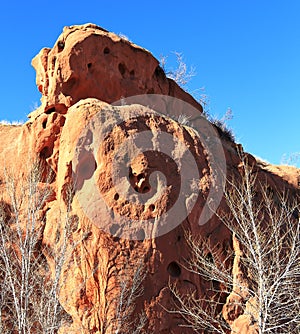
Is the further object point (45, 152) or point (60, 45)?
point (60, 45)

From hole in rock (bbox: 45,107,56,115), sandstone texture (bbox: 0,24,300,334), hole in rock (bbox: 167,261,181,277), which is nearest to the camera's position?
sandstone texture (bbox: 0,24,300,334)

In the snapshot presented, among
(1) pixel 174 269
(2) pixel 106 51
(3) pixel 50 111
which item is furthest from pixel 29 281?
(2) pixel 106 51

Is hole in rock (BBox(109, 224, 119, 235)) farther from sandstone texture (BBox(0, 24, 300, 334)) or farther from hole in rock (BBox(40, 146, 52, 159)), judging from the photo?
hole in rock (BBox(40, 146, 52, 159))

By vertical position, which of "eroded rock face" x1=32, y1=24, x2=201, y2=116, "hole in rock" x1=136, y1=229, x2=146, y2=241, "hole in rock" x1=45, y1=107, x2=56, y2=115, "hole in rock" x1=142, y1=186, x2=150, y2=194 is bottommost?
"hole in rock" x1=136, y1=229, x2=146, y2=241

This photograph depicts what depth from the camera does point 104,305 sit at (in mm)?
9820

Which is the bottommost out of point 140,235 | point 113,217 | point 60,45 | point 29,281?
point 29,281

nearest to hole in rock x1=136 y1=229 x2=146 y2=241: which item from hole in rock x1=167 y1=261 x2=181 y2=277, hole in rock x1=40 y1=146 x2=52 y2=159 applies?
hole in rock x1=167 y1=261 x2=181 y2=277

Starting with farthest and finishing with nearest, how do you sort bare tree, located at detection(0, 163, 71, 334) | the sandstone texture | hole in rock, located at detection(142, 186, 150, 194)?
hole in rock, located at detection(142, 186, 150, 194) → the sandstone texture → bare tree, located at detection(0, 163, 71, 334)

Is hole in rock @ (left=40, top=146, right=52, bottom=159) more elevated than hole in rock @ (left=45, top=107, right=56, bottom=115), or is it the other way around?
hole in rock @ (left=45, top=107, right=56, bottom=115)

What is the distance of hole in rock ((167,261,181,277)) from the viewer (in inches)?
420

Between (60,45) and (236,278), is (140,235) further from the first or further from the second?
(60,45)

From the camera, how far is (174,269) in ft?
35.3

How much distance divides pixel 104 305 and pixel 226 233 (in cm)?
406

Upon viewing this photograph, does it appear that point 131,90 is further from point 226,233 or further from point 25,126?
point 226,233
